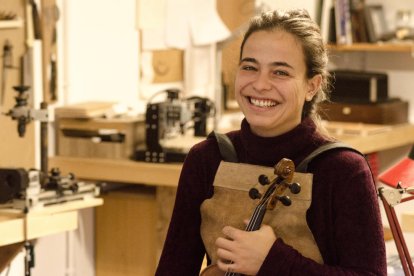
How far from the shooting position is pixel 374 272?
5.73 ft

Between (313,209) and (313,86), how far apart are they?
0.27 metres

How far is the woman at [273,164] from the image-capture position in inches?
69.0

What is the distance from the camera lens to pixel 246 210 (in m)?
1.87

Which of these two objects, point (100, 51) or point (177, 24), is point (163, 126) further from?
point (177, 24)

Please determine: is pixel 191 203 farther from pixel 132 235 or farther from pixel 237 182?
pixel 132 235

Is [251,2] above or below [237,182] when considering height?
above

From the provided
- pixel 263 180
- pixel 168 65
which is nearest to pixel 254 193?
pixel 263 180

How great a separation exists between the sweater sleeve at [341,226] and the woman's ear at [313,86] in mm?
160

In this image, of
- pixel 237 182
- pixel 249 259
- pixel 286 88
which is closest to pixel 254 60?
pixel 286 88

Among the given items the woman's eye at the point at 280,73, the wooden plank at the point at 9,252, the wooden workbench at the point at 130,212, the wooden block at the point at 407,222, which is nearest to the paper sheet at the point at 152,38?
the wooden workbench at the point at 130,212

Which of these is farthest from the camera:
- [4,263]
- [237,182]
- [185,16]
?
[185,16]

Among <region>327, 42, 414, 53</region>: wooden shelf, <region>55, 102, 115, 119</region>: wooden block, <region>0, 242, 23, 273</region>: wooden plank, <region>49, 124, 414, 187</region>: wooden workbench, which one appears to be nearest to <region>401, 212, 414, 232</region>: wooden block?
<region>0, 242, 23, 273</region>: wooden plank

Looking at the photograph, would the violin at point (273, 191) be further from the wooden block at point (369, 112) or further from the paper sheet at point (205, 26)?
the wooden block at point (369, 112)

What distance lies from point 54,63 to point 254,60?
2374mm
